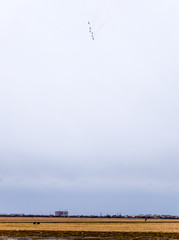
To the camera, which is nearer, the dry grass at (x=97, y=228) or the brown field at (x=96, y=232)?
the brown field at (x=96, y=232)

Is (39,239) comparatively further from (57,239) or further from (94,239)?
(94,239)

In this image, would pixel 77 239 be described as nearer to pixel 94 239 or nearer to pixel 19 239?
pixel 94 239

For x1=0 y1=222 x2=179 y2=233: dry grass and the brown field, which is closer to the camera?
the brown field

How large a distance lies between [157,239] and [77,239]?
13894mm

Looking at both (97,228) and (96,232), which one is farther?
(97,228)

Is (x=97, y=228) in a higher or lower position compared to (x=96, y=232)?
higher

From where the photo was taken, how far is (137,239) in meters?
51.7

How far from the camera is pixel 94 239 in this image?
51406 millimetres

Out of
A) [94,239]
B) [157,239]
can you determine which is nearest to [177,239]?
[157,239]

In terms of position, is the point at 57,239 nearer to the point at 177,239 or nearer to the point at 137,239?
the point at 137,239

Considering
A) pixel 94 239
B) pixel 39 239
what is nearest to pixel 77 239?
pixel 94 239

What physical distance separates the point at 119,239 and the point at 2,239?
66.2ft

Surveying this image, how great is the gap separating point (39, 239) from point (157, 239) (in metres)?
20.6

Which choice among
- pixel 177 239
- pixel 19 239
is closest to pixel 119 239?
pixel 177 239
